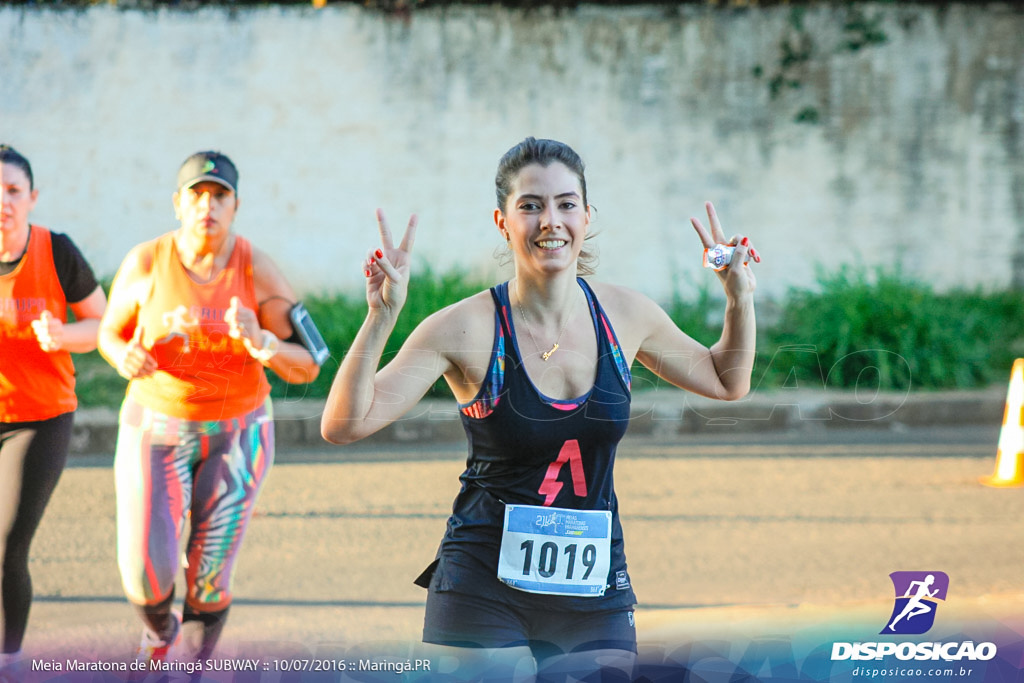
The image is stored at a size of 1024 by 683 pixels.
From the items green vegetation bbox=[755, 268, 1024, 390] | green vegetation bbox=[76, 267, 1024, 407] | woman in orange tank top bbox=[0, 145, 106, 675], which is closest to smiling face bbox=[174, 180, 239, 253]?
woman in orange tank top bbox=[0, 145, 106, 675]

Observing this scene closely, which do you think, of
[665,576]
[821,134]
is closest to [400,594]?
[665,576]

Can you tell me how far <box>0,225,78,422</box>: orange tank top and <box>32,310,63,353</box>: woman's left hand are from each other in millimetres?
21

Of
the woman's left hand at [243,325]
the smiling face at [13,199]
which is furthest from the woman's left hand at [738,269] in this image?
the smiling face at [13,199]

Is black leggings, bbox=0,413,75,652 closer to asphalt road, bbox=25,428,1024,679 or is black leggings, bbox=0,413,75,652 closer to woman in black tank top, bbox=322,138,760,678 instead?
asphalt road, bbox=25,428,1024,679

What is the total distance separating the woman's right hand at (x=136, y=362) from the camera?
11.0ft

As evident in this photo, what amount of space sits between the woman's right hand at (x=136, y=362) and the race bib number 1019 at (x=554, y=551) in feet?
4.17

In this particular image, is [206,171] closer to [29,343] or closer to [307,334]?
[307,334]

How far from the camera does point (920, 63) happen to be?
1020cm

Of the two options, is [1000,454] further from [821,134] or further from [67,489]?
[67,489]

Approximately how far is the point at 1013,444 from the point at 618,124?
4.35m

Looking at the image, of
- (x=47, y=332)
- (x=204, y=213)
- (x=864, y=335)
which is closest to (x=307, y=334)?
(x=204, y=213)

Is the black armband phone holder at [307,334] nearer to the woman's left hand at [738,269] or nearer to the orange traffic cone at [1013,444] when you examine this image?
the woman's left hand at [738,269]

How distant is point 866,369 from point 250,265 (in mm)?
7049

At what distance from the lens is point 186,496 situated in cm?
342
